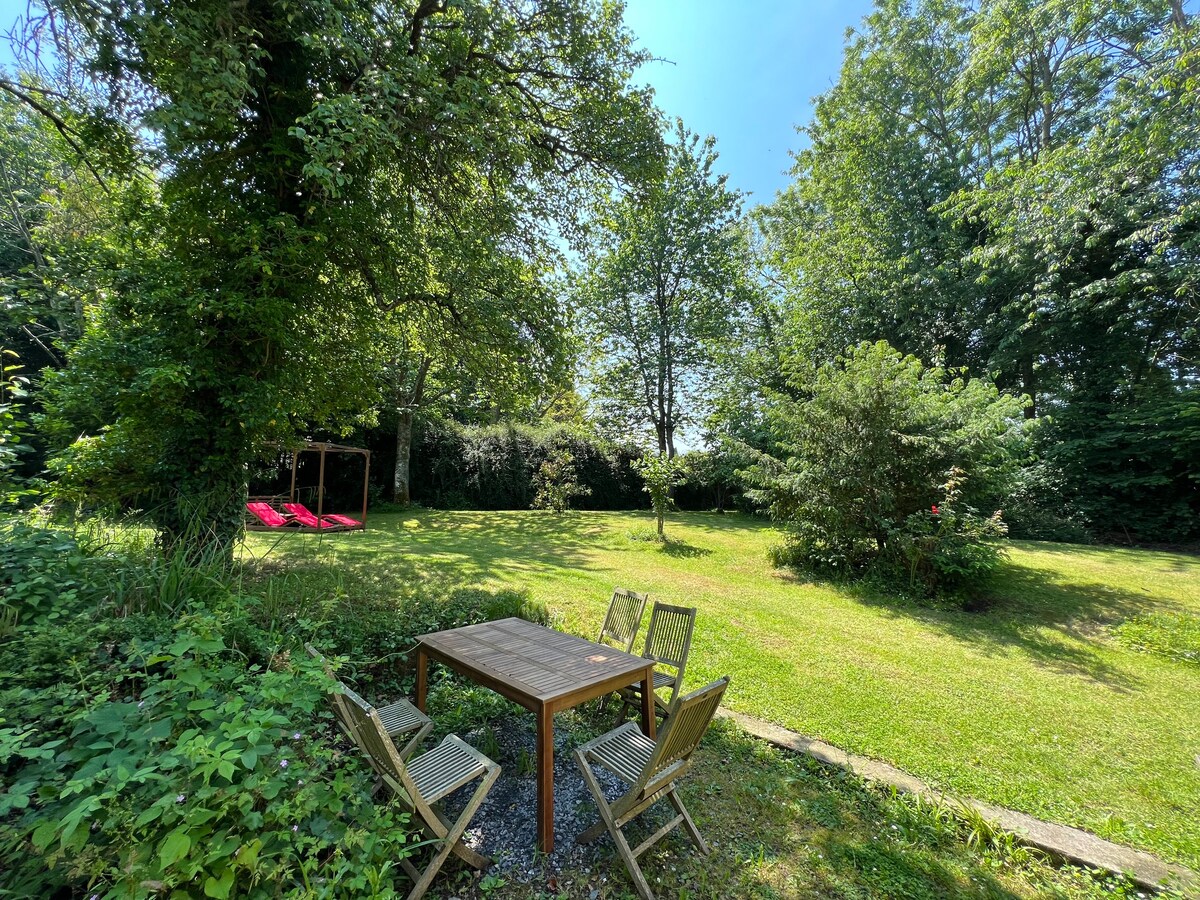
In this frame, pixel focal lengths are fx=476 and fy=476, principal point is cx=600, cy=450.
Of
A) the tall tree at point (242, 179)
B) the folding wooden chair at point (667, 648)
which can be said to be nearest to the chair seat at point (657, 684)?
the folding wooden chair at point (667, 648)

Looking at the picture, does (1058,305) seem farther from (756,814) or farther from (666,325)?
(756,814)

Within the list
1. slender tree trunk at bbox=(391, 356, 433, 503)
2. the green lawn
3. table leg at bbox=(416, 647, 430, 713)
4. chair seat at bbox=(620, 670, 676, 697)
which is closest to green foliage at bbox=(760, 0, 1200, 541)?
the green lawn

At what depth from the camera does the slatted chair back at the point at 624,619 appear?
13.7 ft

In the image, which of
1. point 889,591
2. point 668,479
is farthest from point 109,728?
point 668,479

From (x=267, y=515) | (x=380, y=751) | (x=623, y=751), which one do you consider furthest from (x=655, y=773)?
(x=267, y=515)

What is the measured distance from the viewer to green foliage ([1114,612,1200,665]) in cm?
520

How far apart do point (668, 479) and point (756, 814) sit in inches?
347

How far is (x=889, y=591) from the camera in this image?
7477mm

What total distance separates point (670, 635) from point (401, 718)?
6.89ft

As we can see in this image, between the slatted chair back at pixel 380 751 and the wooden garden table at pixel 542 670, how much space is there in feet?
2.06

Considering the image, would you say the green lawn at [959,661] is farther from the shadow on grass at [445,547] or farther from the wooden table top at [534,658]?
the wooden table top at [534,658]

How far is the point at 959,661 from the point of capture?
5.14 meters

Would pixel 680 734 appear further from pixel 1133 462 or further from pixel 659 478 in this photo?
pixel 1133 462

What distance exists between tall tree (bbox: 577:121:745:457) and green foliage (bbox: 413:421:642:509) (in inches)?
152
